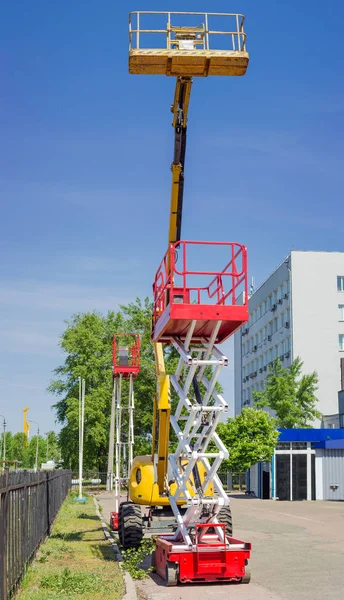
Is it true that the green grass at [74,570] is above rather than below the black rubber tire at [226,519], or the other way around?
below

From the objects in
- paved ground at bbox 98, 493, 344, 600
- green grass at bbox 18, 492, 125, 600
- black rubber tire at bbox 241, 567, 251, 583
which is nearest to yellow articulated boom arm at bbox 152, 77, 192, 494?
green grass at bbox 18, 492, 125, 600

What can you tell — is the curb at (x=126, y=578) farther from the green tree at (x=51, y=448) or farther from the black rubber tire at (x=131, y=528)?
the green tree at (x=51, y=448)

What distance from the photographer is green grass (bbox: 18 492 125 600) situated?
36.9 feet

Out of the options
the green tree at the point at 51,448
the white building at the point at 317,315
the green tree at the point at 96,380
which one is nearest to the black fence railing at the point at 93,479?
the green tree at the point at 96,380

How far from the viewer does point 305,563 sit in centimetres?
1602

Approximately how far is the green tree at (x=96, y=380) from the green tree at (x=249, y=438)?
1010 centimetres

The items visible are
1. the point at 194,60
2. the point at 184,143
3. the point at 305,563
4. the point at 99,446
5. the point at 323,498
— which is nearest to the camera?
the point at 194,60

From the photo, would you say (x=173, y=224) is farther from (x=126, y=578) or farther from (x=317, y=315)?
(x=317, y=315)

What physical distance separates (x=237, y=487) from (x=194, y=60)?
189 feet

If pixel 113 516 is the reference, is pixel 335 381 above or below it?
above

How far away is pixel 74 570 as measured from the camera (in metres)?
13.9

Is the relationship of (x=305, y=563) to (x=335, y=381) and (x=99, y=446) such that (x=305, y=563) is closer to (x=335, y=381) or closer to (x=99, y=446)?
(x=99, y=446)

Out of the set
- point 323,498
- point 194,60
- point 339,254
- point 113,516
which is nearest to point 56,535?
point 113,516

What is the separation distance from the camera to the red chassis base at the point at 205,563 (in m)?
12.7
